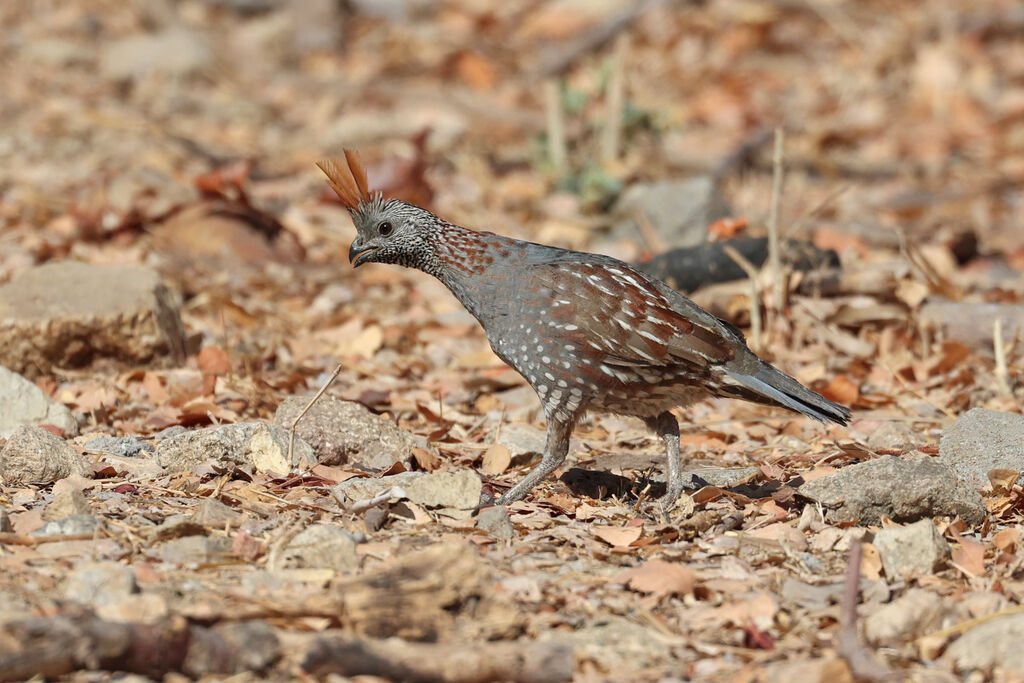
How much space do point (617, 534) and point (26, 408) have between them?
2998mm

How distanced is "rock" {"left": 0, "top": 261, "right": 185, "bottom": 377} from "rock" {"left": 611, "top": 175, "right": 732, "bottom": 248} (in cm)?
392

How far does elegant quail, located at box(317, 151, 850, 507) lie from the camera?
532 cm

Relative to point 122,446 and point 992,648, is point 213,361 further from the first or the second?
point 992,648

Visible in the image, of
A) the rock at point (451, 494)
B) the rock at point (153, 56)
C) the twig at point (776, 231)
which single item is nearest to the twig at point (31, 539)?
the rock at point (451, 494)

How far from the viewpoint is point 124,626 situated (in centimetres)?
354

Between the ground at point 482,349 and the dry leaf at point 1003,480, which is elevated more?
the ground at point 482,349

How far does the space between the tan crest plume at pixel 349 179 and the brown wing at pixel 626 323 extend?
983 millimetres

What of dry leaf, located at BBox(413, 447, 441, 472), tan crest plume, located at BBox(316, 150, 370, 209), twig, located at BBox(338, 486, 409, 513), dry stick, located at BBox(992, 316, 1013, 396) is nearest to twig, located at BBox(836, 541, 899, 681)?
twig, located at BBox(338, 486, 409, 513)

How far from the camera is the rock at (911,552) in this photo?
14.7ft

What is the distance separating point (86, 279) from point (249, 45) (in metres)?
8.26

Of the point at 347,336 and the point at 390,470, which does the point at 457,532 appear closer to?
the point at 390,470

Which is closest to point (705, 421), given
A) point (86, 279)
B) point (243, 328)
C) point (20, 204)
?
point (243, 328)

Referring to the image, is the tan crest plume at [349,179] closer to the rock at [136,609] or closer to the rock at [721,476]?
the rock at [721,476]

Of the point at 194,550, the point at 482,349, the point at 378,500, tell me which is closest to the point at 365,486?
the point at 378,500
